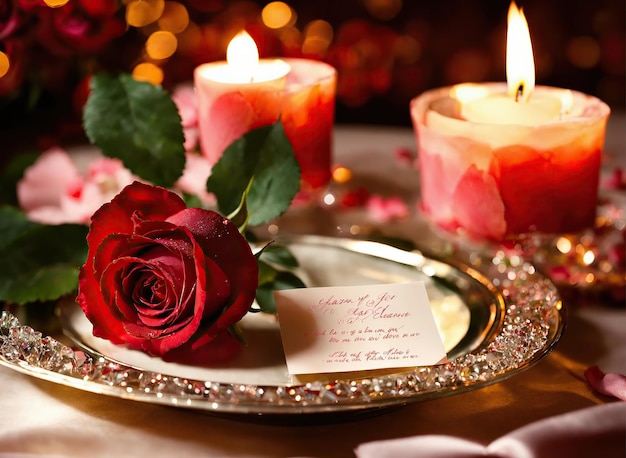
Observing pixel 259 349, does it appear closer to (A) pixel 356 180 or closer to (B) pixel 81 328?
(B) pixel 81 328

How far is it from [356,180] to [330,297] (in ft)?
1.58

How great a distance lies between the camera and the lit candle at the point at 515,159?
653 mm

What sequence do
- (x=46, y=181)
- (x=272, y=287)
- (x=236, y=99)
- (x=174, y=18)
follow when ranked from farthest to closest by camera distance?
(x=174, y=18)
(x=46, y=181)
(x=236, y=99)
(x=272, y=287)

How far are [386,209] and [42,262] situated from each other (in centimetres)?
42

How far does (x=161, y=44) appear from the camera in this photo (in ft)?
5.90

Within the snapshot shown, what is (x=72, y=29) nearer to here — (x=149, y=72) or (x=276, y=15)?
(x=149, y=72)

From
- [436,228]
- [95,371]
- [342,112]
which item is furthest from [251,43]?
[342,112]

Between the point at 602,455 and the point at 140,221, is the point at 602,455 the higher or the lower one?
the lower one

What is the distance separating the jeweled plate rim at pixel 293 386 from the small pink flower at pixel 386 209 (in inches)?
13.6

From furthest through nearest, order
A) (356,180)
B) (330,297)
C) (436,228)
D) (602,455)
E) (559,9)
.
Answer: (559,9) → (356,180) → (436,228) → (330,297) → (602,455)

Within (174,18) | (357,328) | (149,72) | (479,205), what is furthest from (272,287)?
(174,18)

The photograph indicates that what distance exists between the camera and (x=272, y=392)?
1.61 feet

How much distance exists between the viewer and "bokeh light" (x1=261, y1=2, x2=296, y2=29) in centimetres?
183

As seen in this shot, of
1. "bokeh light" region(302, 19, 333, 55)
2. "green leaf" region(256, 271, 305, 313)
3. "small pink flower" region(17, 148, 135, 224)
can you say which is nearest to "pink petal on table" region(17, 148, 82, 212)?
"small pink flower" region(17, 148, 135, 224)
